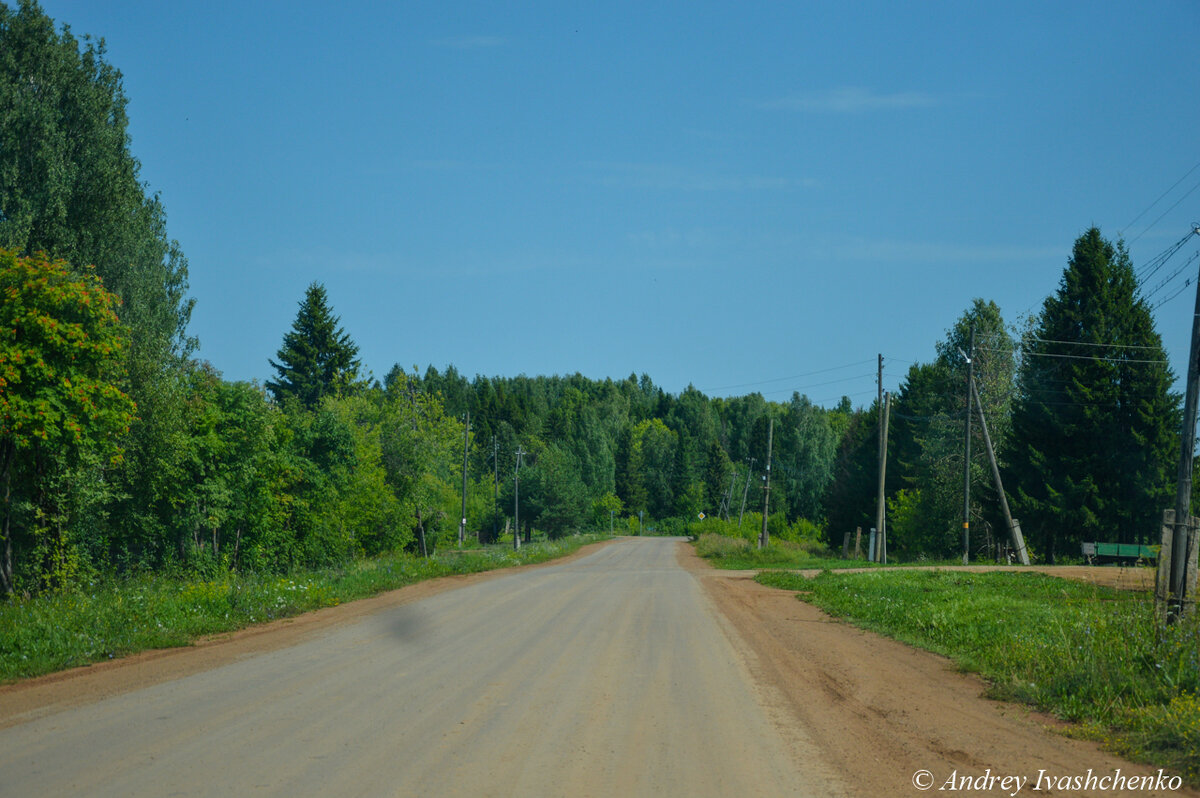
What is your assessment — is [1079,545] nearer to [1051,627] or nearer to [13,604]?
[1051,627]

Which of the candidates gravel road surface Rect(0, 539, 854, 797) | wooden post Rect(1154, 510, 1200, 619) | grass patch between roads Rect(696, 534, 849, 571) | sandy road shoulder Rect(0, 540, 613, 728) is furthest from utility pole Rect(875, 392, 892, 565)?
wooden post Rect(1154, 510, 1200, 619)

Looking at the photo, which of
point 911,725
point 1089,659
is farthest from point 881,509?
point 911,725

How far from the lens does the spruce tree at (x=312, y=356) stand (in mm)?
67562

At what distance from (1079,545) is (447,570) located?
31.4 meters

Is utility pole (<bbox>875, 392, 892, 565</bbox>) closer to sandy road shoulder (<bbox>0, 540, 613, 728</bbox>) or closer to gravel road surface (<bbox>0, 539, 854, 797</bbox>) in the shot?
sandy road shoulder (<bbox>0, 540, 613, 728</bbox>)

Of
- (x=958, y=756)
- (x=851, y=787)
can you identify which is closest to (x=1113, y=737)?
(x=958, y=756)

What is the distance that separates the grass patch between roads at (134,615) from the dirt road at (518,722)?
728 millimetres

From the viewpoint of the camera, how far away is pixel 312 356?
2682 inches

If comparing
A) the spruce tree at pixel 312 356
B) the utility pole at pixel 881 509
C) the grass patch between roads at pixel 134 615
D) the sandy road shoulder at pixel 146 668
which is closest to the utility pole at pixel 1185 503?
the sandy road shoulder at pixel 146 668

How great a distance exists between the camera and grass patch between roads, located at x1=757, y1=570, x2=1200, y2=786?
7277 millimetres

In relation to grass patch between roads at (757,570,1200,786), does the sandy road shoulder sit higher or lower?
lower

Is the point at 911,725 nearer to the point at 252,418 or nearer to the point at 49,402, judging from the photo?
the point at 49,402

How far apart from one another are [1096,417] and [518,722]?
4109cm

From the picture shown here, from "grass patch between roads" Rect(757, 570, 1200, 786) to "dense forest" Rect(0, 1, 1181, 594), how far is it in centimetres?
1656
